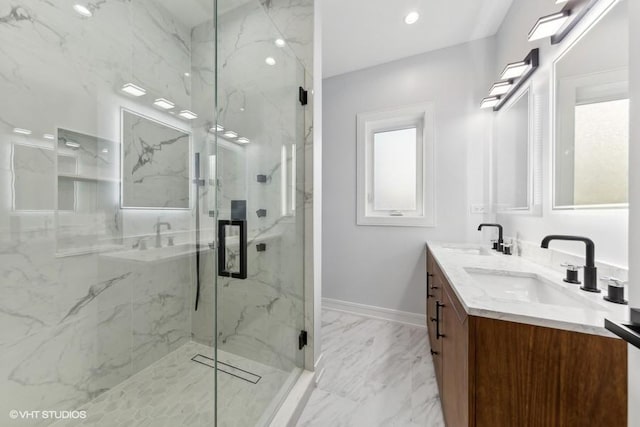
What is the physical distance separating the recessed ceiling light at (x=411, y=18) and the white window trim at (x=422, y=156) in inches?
26.5

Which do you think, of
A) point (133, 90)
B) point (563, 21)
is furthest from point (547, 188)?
point (133, 90)

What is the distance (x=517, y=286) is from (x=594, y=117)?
85cm

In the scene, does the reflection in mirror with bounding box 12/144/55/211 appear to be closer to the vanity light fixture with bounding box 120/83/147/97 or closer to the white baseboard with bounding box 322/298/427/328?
the vanity light fixture with bounding box 120/83/147/97

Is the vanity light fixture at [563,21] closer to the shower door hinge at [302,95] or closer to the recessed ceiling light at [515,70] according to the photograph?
the recessed ceiling light at [515,70]

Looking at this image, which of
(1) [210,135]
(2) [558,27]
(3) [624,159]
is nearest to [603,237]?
(3) [624,159]

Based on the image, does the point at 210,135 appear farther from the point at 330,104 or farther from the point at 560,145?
the point at 560,145

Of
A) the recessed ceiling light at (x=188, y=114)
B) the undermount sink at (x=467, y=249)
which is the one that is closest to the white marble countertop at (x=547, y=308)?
the undermount sink at (x=467, y=249)

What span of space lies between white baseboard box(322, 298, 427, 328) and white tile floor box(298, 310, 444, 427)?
0.08 meters

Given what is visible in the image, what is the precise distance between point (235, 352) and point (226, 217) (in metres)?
0.70

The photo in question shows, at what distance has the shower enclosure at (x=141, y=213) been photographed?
1165 mm

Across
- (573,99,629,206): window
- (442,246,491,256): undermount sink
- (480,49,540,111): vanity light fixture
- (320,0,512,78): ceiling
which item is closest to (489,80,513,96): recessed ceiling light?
(480,49,540,111): vanity light fixture

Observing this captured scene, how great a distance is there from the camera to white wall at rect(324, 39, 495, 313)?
7.18 feet

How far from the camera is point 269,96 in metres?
1.42

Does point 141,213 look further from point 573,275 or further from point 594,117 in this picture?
point 594,117
